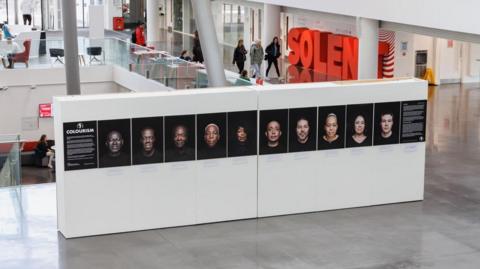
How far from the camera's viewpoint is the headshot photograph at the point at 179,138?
15.7 m

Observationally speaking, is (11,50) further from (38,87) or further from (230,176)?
(230,176)

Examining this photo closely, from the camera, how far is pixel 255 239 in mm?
15344

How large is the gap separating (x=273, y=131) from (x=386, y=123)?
238 cm

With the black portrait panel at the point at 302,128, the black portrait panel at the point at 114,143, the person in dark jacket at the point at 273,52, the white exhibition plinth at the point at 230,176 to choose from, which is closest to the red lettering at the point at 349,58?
the person in dark jacket at the point at 273,52

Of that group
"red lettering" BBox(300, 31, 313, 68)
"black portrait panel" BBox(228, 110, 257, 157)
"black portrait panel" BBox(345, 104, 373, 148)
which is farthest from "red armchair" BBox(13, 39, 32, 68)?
"black portrait panel" BBox(345, 104, 373, 148)

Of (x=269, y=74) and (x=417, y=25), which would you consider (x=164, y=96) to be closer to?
(x=417, y=25)

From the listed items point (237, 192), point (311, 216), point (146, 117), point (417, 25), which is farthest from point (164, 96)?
point (417, 25)

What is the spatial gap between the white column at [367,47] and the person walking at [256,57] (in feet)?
21.4

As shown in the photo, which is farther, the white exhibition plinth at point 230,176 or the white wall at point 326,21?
the white wall at point 326,21

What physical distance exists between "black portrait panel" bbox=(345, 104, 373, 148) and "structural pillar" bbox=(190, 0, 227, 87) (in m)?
5.02

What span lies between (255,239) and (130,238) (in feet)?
7.04

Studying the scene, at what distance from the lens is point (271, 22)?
38156 millimetres

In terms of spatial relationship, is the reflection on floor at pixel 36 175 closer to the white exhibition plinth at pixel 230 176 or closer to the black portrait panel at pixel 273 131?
the white exhibition plinth at pixel 230 176

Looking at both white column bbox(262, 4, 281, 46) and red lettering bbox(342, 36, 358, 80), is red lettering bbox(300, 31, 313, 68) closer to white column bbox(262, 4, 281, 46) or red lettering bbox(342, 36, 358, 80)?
white column bbox(262, 4, 281, 46)
